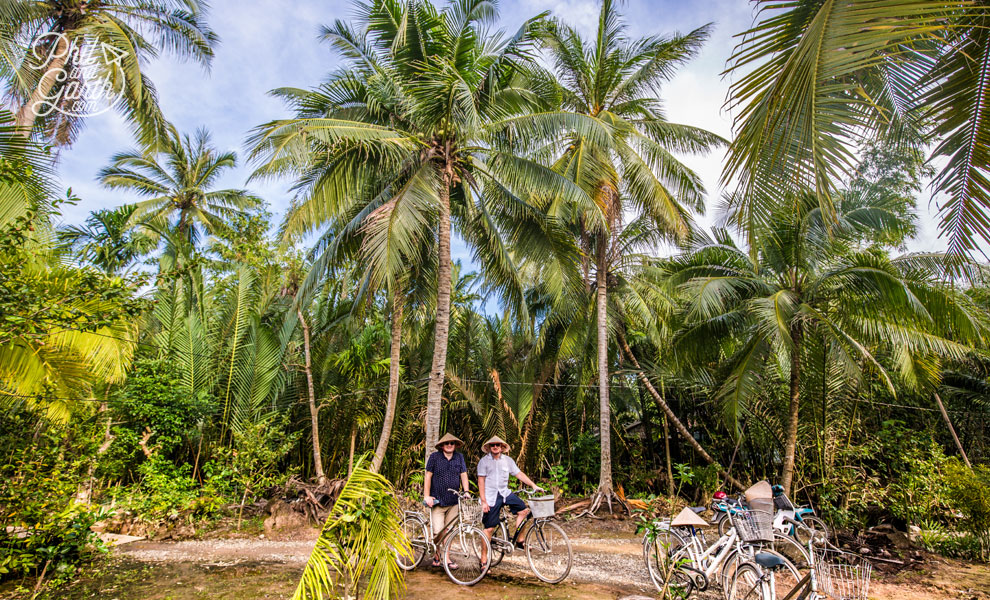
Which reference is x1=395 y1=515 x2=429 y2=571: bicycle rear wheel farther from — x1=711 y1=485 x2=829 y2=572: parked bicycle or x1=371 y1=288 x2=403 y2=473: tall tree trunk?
x1=711 y1=485 x2=829 y2=572: parked bicycle

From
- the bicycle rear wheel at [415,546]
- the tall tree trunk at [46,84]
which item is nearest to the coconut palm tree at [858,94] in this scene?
the bicycle rear wheel at [415,546]

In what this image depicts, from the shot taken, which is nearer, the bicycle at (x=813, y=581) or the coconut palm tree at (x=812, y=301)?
the bicycle at (x=813, y=581)

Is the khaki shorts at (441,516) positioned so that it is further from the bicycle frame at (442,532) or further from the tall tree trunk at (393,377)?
the tall tree trunk at (393,377)

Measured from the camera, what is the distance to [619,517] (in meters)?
10.8

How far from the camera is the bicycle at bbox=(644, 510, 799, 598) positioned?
4777 mm

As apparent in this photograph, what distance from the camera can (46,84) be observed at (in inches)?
340

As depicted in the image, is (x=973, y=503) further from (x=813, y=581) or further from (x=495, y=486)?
(x=495, y=486)

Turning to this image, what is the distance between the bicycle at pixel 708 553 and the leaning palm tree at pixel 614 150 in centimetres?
591

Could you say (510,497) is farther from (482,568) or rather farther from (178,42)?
(178,42)

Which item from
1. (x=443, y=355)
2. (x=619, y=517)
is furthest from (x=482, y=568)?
(x=619, y=517)

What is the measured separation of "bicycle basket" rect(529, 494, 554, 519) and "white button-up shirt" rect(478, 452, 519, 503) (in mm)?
489

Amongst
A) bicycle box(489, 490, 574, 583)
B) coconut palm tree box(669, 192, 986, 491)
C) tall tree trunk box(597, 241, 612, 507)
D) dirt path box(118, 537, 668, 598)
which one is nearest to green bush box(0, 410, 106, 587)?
dirt path box(118, 537, 668, 598)

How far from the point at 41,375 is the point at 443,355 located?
5842mm

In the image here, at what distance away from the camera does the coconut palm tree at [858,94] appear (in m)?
2.00
